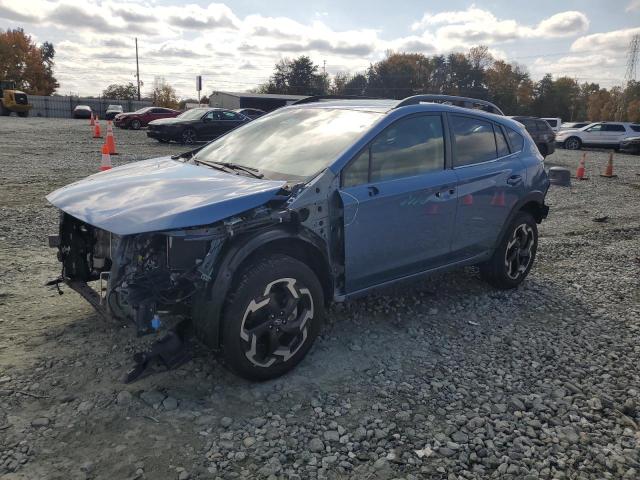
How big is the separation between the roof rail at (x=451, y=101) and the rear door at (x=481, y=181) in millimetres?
240

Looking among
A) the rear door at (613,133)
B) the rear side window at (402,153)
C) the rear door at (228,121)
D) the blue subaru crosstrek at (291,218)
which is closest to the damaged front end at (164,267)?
the blue subaru crosstrek at (291,218)

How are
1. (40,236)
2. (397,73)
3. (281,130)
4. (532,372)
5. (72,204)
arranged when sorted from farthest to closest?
(397,73) < (40,236) < (281,130) < (532,372) < (72,204)

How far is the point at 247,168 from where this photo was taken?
3848 millimetres

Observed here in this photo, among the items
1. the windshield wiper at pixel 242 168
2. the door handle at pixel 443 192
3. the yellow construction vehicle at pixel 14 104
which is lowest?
the door handle at pixel 443 192

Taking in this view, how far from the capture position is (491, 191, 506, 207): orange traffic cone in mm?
4740

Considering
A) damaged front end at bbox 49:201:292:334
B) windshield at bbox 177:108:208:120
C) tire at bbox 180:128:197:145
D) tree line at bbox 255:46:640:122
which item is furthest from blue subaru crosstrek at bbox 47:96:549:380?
tree line at bbox 255:46:640:122

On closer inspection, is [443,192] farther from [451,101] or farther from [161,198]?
[161,198]

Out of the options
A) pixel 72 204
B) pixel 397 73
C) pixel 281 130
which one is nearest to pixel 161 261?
pixel 72 204

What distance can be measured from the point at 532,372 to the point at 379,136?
6.60 ft

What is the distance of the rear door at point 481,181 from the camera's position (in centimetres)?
446

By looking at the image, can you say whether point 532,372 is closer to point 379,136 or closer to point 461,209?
point 461,209

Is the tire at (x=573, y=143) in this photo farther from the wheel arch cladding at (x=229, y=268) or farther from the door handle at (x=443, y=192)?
the wheel arch cladding at (x=229, y=268)

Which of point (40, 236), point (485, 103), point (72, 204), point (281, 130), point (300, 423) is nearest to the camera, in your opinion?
point (300, 423)

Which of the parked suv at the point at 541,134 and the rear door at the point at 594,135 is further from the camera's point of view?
the rear door at the point at 594,135
